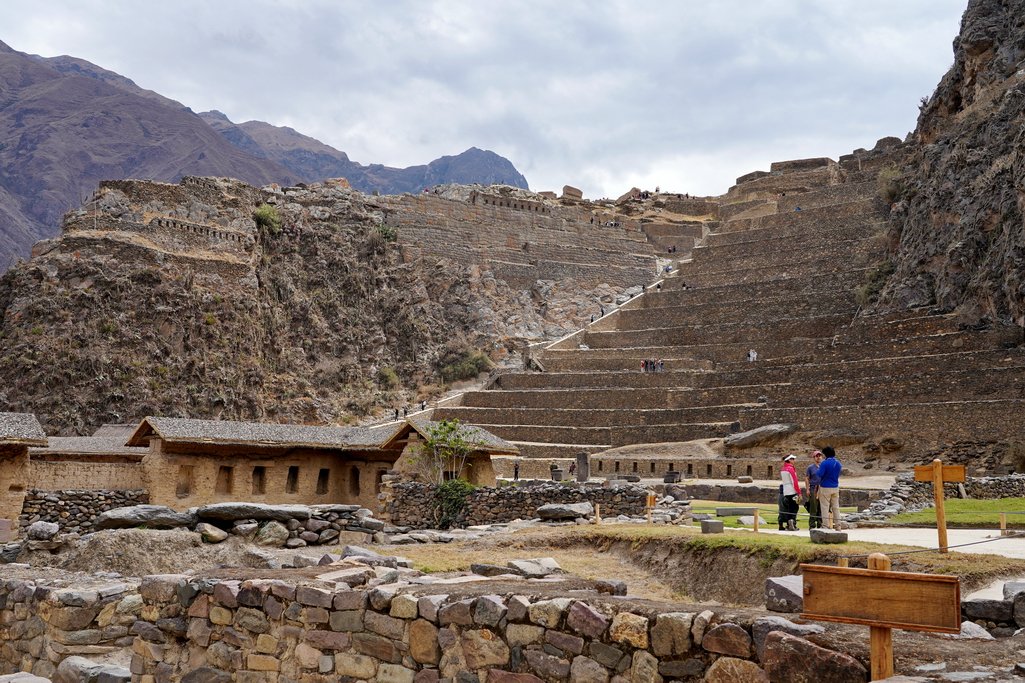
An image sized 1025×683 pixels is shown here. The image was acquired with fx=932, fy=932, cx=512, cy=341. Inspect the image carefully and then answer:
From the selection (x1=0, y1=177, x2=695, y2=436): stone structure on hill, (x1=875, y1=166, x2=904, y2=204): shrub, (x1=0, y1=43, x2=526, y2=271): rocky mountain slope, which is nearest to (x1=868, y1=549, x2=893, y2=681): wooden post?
(x1=0, y1=177, x2=695, y2=436): stone structure on hill

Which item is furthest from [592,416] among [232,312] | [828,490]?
[828,490]

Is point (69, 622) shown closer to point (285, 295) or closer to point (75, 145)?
point (285, 295)

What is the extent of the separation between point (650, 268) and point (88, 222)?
132 feet

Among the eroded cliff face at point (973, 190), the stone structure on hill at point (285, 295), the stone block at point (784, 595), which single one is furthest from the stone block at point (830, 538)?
the stone structure on hill at point (285, 295)

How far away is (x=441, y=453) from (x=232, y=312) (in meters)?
36.1

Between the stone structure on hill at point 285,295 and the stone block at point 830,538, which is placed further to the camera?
the stone structure on hill at point 285,295

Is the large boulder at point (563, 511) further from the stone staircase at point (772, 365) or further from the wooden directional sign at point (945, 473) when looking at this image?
the stone staircase at point (772, 365)

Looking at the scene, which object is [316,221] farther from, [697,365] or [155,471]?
[155,471]

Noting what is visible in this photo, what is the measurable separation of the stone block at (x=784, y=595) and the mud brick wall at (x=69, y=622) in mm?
6185

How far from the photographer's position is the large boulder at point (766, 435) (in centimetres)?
3688

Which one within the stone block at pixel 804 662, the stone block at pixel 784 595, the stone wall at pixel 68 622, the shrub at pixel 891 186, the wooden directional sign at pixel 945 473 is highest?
the shrub at pixel 891 186

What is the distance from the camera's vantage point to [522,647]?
262 inches

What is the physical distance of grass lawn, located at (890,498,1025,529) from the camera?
16.2 m

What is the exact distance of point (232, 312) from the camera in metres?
54.7
